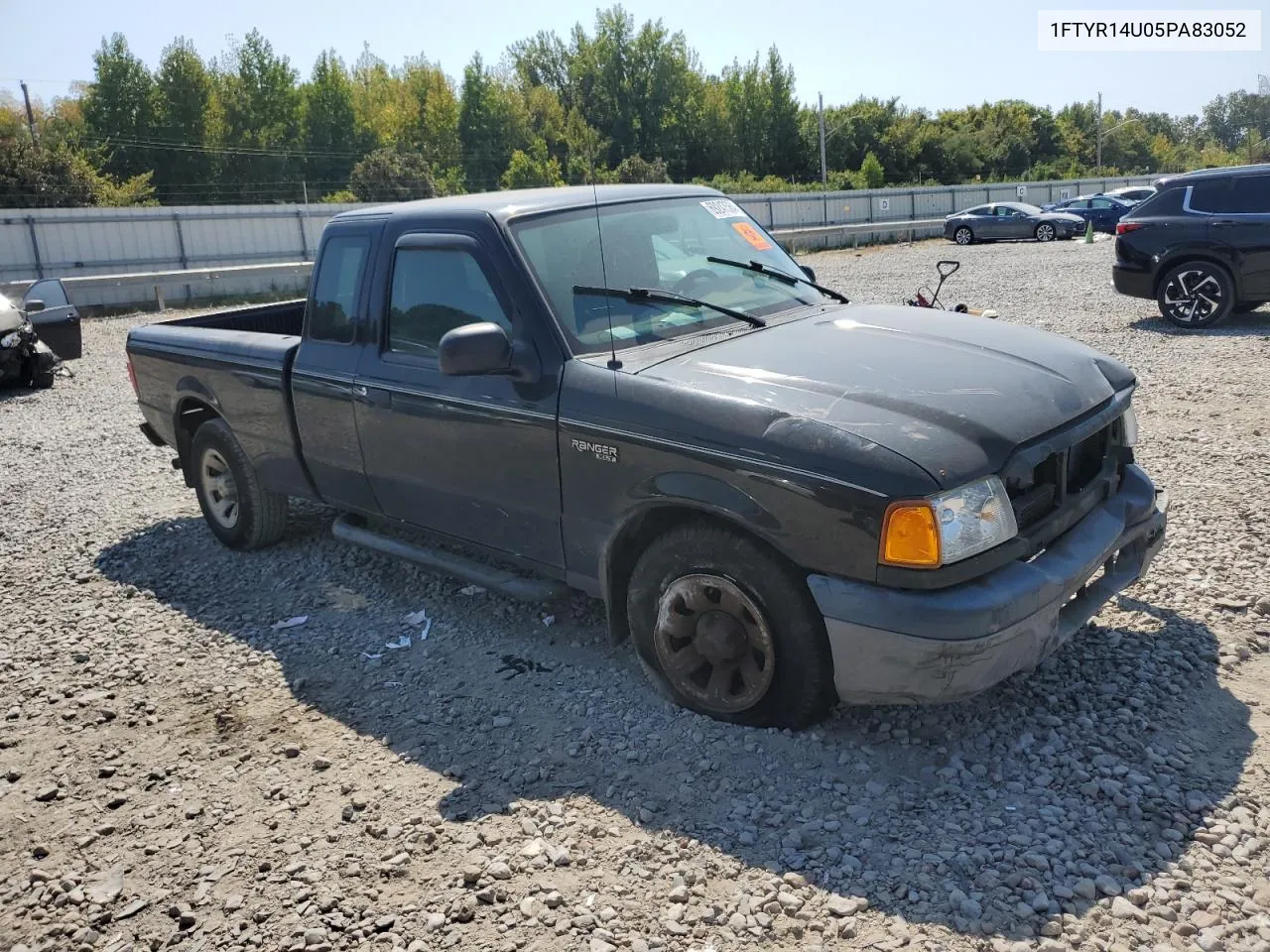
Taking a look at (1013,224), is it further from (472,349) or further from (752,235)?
(472,349)

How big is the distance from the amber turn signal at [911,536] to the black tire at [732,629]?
0.37m

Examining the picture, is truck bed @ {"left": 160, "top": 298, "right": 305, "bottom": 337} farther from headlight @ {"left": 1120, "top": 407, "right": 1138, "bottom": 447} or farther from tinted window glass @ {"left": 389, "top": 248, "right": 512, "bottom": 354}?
headlight @ {"left": 1120, "top": 407, "right": 1138, "bottom": 447}

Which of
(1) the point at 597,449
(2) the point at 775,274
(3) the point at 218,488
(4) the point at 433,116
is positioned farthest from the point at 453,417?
(4) the point at 433,116

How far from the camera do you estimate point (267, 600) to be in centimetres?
571

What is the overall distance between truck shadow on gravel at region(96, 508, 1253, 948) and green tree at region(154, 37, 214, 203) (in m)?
75.0

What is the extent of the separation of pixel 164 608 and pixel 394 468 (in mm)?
1770

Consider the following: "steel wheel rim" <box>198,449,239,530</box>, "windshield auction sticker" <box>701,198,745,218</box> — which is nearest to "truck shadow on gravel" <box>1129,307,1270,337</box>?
"windshield auction sticker" <box>701,198,745,218</box>

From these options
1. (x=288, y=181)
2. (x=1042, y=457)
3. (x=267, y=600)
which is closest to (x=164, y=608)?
(x=267, y=600)

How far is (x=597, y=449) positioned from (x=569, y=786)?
1.24 metres

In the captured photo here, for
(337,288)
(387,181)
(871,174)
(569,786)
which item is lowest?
(569,786)

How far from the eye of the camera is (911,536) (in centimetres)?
330

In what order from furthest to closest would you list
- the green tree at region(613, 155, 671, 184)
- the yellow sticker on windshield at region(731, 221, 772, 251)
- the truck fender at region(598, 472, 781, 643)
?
the green tree at region(613, 155, 671, 184) → the yellow sticker on windshield at region(731, 221, 772, 251) → the truck fender at region(598, 472, 781, 643)

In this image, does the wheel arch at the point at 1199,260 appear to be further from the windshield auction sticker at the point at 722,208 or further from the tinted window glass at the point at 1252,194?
the windshield auction sticker at the point at 722,208

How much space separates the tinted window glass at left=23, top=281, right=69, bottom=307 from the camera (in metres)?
14.1
